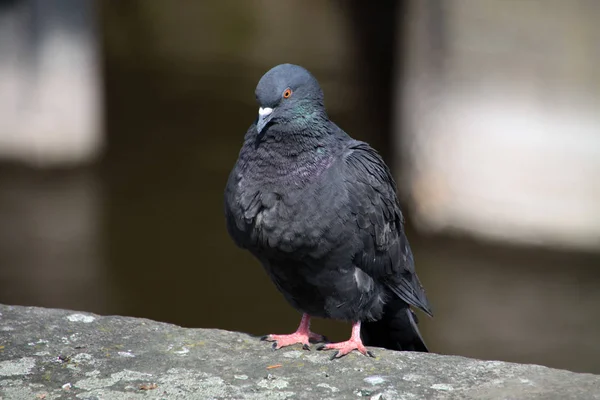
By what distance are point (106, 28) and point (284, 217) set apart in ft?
45.3

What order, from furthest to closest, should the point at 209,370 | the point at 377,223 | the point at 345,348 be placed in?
the point at 377,223 → the point at 345,348 → the point at 209,370

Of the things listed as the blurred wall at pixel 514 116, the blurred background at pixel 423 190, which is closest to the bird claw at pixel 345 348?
the blurred background at pixel 423 190

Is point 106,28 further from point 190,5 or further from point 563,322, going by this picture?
point 563,322

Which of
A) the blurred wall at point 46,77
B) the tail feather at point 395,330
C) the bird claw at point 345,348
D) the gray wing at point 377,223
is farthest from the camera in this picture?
the blurred wall at point 46,77

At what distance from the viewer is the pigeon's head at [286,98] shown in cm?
A: 435

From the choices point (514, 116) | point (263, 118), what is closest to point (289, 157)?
point (263, 118)

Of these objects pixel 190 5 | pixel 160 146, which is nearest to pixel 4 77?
pixel 160 146

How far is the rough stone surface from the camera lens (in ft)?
11.8

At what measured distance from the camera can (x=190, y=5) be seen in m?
17.3

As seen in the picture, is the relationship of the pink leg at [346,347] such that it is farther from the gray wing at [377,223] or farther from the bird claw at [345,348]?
the gray wing at [377,223]

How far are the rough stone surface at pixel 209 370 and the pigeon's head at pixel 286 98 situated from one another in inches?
40.1

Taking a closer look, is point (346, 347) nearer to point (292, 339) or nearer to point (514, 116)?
point (292, 339)

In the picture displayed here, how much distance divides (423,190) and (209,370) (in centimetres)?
696

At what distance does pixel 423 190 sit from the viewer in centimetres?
1050
